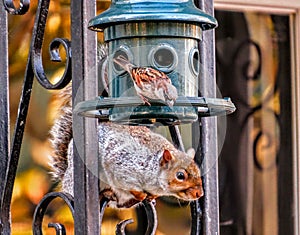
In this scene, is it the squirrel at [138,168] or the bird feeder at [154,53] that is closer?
the bird feeder at [154,53]

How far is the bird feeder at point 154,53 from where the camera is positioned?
1.82 m

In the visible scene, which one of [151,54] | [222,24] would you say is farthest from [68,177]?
[222,24]

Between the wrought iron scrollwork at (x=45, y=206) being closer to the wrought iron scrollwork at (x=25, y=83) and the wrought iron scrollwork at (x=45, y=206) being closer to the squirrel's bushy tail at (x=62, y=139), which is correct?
the wrought iron scrollwork at (x=25, y=83)

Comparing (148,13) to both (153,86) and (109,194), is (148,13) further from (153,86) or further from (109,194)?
(109,194)

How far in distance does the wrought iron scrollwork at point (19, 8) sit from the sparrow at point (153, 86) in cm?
42

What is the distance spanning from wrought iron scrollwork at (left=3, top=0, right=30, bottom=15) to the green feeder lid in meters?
0.32

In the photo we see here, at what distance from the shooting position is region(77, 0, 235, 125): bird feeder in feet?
5.97


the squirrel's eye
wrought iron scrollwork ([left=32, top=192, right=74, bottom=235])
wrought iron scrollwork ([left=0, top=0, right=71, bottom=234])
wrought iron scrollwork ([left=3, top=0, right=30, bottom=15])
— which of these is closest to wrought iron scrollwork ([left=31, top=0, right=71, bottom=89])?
wrought iron scrollwork ([left=0, top=0, right=71, bottom=234])

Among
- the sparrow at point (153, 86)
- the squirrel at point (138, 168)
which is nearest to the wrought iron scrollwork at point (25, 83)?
the squirrel at point (138, 168)

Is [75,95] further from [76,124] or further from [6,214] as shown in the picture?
[6,214]

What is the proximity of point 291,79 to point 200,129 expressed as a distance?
2.16 meters

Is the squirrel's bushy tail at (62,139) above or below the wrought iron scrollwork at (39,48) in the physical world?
below

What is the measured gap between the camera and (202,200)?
6.69 feet

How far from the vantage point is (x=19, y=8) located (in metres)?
2.15
